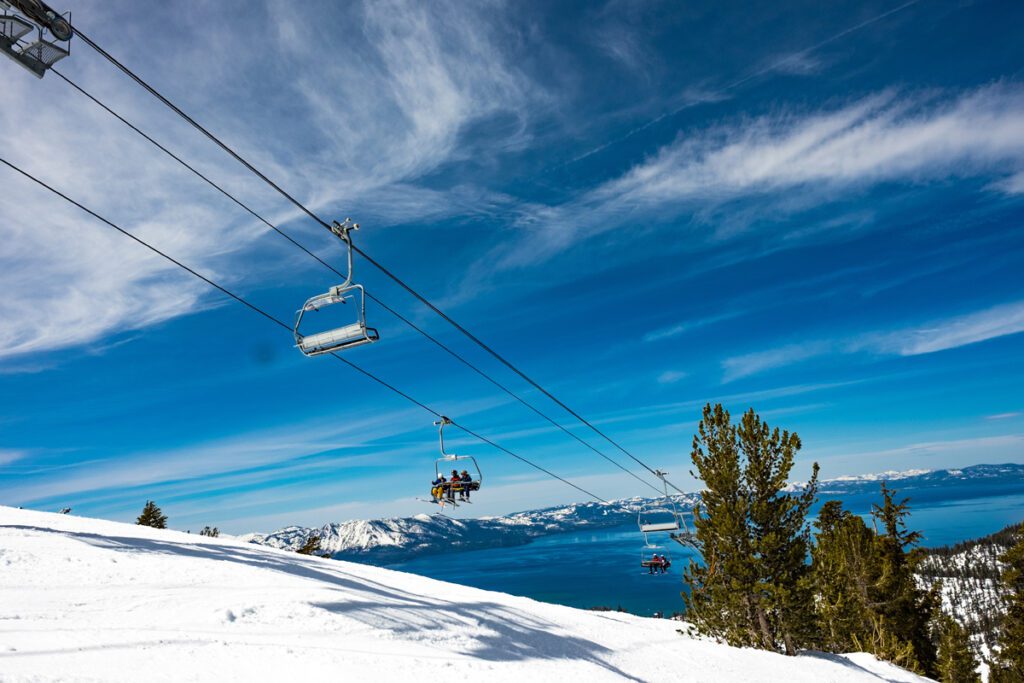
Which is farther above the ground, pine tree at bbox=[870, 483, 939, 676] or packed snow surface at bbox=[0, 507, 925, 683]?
packed snow surface at bbox=[0, 507, 925, 683]

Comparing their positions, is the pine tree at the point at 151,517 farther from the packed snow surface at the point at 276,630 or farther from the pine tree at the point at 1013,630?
the pine tree at the point at 1013,630

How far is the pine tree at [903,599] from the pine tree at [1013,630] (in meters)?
4.89

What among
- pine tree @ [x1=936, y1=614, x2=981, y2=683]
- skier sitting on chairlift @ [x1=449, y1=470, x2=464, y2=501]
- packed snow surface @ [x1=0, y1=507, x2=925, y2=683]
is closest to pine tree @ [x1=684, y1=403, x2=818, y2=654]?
packed snow surface @ [x1=0, y1=507, x2=925, y2=683]

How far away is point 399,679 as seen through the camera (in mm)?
8719

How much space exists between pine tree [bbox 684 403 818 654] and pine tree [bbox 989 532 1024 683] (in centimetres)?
2651

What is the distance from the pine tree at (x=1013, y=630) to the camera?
34625 millimetres

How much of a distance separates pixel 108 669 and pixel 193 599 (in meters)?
4.83

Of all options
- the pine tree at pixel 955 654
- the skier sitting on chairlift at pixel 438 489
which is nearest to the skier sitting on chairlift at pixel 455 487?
the skier sitting on chairlift at pixel 438 489

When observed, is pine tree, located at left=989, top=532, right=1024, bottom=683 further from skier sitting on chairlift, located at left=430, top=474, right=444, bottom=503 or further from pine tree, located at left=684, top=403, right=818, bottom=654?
skier sitting on chairlift, located at left=430, top=474, right=444, bottom=503

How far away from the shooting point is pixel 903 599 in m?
32.6

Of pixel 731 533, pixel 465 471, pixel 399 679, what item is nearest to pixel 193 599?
pixel 399 679

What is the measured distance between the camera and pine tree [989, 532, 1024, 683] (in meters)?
34.6

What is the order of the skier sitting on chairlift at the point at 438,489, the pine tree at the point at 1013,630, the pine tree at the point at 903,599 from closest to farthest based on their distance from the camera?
the skier sitting on chairlift at the point at 438,489 → the pine tree at the point at 903,599 → the pine tree at the point at 1013,630

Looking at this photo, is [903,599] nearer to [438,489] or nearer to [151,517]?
[438,489]
